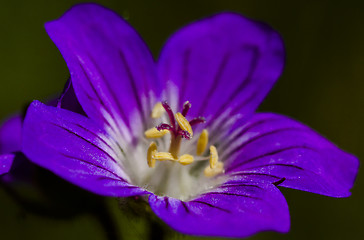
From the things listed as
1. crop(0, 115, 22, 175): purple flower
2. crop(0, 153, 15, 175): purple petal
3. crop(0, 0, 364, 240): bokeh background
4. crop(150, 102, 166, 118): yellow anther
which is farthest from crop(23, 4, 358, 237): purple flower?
crop(0, 0, 364, 240): bokeh background

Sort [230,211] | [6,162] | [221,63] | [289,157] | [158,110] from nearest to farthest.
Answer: [230,211] < [6,162] < [289,157] < [158,110] < [221,63]

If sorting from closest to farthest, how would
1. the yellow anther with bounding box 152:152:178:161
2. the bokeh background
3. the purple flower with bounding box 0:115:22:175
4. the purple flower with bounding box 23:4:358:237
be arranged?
the purple flower with bounding box 23:4:358:237, the yellow anther with bounding box 152:152:178:161, the purple flower with bounding box 0:115:22:175, the bokeh background

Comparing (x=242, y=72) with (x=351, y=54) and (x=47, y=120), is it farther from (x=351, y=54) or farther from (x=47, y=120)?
(x=351, y=54)

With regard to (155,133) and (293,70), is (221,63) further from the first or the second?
(293,70)

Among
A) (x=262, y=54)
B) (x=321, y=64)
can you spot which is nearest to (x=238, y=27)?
(x=262, y=54)

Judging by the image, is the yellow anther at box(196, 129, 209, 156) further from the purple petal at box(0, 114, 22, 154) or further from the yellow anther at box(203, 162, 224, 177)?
the purple petal at box(0, 114, 22, 154)

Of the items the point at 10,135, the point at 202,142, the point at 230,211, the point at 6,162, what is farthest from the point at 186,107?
the point at 10,135

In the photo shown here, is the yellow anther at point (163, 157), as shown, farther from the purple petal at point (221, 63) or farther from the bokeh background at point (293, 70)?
the bokeh background at point (293, 70)

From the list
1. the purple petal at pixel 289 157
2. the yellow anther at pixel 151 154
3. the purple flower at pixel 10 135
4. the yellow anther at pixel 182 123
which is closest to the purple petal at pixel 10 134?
the purple flower at pixel 10 135
